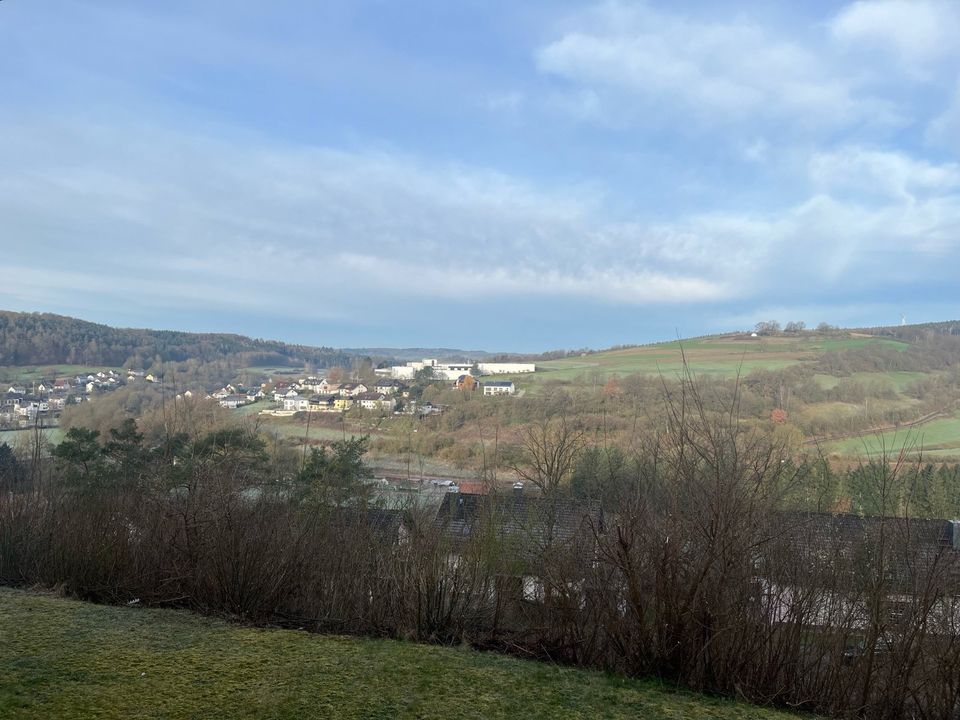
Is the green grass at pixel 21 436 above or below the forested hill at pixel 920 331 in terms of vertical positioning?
below

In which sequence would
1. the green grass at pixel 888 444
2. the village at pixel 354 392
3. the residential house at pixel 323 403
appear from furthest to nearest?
the village at pixel 354 392, the residential house at pixel 323 403, the green grass at pixel 888 444

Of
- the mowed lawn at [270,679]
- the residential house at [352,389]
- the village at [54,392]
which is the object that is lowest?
the mowed lawn at [270,679]

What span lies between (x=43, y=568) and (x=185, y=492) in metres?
1.08

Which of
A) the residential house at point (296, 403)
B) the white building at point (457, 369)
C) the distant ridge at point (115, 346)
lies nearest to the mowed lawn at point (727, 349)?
the white building at point (457, 369)

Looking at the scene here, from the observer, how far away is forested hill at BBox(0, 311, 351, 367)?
15414 mm

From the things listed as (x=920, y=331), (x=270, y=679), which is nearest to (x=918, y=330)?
(x=920, y=331)

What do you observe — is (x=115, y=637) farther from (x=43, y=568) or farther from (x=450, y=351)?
(x=450, y=351)

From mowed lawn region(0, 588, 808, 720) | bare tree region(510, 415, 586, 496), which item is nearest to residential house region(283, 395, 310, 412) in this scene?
bare tree region(510, 415, 586, 496)

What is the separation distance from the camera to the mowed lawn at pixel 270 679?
238 cm

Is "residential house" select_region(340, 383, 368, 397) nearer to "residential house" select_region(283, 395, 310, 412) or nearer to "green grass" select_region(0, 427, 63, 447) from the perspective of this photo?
"residential house" select_region(283, 395, 310, 412)

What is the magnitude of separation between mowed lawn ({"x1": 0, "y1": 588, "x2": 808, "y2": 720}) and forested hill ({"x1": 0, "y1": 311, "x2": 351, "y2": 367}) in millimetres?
12902

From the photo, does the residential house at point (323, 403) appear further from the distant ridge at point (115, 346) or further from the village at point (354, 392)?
the distant ridge at point (115, 346)

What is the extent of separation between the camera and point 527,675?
302 centimetres

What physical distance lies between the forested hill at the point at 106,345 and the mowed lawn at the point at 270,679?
42.3ft
